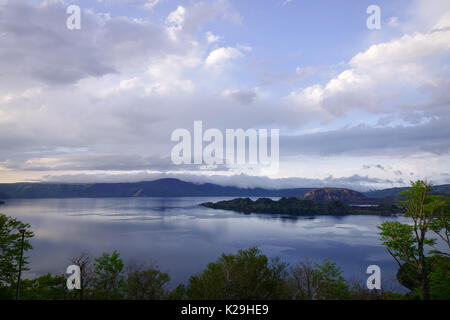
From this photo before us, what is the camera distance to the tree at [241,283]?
16766 mm

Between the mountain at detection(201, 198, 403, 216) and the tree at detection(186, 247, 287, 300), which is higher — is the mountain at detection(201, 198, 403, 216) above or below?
below

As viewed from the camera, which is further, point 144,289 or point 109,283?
point 109,283

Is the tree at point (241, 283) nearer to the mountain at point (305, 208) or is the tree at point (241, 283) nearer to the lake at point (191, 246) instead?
the lake at point (191, 246)

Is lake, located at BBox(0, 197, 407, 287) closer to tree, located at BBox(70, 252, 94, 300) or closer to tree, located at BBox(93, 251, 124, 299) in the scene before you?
tree, located at BBox(93, 251, 124, 299)

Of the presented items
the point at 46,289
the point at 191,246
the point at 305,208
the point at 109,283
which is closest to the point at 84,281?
the point at 109,283

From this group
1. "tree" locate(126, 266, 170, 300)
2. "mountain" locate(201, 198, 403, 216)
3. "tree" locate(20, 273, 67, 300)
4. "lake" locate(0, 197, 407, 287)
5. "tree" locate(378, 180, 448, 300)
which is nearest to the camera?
"tree" locate(378, 180, 448, 300)

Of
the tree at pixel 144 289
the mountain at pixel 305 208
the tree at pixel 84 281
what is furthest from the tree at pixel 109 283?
the mountain at pixel 305 208

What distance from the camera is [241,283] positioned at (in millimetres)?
17422

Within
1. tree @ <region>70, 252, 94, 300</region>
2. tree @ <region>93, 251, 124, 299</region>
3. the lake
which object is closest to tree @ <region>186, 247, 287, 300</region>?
tree @ <region>93, 251, 124, 299</region>

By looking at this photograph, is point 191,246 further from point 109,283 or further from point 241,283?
point 241,283

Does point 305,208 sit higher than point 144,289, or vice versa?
point 144,289

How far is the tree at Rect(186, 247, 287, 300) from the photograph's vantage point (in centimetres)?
1677
